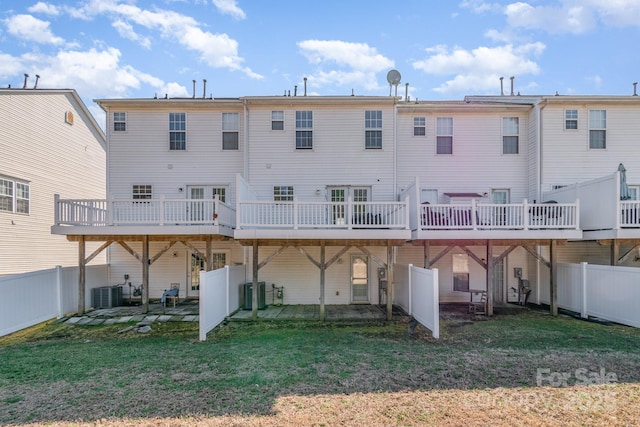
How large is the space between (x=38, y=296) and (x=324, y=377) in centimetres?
880

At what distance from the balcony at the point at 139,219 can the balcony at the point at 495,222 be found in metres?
6.24

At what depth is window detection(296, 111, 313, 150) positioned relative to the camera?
12.0 m

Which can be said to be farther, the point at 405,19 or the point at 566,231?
the point at 405,19

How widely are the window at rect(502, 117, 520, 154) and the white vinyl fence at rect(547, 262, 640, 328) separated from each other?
15.2 ft

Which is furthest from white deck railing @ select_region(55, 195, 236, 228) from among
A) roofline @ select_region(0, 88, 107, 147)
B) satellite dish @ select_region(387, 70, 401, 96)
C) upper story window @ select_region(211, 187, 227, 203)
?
satellite dish @ select_region(387, 70, 401, 96)

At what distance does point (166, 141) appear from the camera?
12281 mm

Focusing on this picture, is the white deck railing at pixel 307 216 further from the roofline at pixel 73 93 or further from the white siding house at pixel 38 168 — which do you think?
the roofline at pixel 73 93

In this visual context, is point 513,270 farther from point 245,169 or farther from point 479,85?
point 245,169

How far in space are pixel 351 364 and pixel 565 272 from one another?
885 cm

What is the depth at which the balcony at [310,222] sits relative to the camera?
901 cm

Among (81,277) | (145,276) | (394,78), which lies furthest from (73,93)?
(394,78)

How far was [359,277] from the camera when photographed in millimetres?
12102

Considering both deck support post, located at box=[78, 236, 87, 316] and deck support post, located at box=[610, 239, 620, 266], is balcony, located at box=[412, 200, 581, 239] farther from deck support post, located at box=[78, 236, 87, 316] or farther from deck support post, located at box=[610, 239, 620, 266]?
deck support post, located at box=[78, 236, 87, 316]

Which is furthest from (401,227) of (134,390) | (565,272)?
(134,390)
